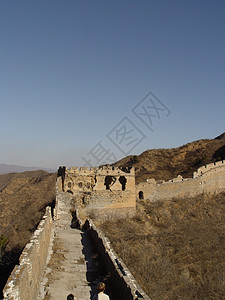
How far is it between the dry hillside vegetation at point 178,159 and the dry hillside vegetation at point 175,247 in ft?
45.9

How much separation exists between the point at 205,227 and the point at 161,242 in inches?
214

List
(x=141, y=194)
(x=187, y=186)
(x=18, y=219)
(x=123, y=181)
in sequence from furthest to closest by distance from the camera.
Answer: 1. (x=187, y=186)
2. (x=141, y=194)
3. (x=123, y=181)
4. (x=18, y=219)

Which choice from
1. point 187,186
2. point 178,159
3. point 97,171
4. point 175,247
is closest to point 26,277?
point 175,247

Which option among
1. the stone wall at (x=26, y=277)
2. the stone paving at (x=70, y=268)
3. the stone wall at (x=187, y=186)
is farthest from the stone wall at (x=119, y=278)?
the stone wall at (x=187, y=186)

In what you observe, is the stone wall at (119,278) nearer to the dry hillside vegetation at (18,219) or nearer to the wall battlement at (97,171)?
the dry hillside vegetation at (18,219)

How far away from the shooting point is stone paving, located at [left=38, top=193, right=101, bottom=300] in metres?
5.84

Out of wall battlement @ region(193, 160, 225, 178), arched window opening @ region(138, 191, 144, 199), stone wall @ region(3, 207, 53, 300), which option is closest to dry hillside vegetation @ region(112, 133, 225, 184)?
wall battlement @ region(193, 160, 225, 178)

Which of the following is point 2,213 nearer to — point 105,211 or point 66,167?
point 66,167

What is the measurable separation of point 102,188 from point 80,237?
7.46 m

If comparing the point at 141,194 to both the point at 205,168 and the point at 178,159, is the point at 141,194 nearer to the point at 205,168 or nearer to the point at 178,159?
the point at 205,168

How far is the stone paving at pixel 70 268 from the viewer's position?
5.84 m

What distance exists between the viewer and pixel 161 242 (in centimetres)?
1424

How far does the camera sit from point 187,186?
24141mm

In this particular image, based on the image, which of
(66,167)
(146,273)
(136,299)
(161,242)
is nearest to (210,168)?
(161,242)
